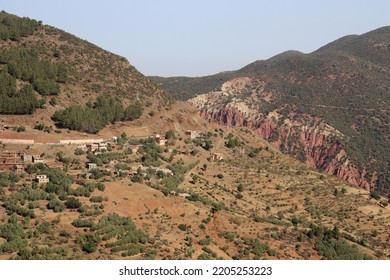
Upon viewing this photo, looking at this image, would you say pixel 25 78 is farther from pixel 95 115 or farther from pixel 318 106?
pixel 318 106

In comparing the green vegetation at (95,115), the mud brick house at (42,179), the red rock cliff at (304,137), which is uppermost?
the green vegetation at (95,115)

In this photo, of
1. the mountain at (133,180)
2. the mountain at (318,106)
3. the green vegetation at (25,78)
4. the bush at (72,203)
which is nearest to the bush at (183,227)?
the mountain at (133,180)

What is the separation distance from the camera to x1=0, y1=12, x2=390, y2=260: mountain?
41375mm

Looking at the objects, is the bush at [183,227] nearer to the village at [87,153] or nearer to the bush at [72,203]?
the bush at [72,203]

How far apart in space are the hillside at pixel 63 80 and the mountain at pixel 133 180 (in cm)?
21

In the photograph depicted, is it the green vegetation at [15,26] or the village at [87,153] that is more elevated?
the green vegetation at [15,26]

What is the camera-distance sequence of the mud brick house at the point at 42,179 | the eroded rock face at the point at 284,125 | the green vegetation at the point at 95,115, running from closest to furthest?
the mud brick house at the point at 42,179, the green vegetation at the point at 95,115, the eroded rock face at the point at 284,125

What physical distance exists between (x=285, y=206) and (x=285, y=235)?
12059 millimetres

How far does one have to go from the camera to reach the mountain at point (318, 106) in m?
123

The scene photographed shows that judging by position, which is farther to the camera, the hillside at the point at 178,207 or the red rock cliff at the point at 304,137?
the red rock cliff at the point at 304,137

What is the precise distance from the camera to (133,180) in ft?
174

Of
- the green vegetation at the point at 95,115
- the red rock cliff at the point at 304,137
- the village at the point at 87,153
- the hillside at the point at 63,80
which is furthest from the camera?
the red rock cliff at the point at 304,137

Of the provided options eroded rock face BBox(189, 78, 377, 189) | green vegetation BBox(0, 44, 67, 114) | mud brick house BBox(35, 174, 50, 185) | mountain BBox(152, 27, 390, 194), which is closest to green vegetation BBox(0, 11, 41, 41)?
green vegetation BBox(0, 44, 67, 114)
